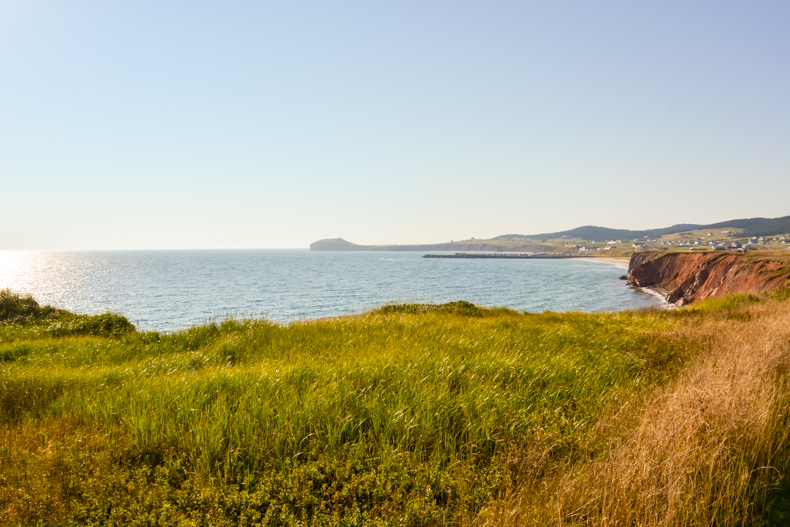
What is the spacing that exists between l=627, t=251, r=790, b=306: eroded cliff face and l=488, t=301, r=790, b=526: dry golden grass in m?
40.9

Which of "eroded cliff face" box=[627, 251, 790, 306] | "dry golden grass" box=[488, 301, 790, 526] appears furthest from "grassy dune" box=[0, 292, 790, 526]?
"eroded cliff face" box=[627, 251, 790, 306]

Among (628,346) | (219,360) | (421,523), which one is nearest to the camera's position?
(421,523)

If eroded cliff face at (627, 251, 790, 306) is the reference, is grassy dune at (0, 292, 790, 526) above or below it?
above

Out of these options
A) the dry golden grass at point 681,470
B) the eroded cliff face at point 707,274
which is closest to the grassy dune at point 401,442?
the dry golden grass at point 681,470

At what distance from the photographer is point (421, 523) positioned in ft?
13.1

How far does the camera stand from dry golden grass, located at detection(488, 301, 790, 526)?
3.90 m

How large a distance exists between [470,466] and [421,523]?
1.05m

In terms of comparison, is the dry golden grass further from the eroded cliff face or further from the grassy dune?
the eroded cliff face

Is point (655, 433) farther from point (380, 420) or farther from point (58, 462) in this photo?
point (58, 462)

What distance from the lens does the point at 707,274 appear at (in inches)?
2485

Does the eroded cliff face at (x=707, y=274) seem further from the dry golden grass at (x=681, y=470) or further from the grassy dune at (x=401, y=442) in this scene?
the grassy dune at (x=401, y=442)

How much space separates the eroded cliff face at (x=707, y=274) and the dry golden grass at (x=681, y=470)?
4090cm

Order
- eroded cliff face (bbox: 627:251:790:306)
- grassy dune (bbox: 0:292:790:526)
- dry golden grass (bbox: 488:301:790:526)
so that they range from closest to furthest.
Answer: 1. dry golden grass (bbox: 488:301:790:526)
2. grassy dune (bbox: 0:292:790:526)
3. eroded cliff face (bbox: 627:251:790:306)

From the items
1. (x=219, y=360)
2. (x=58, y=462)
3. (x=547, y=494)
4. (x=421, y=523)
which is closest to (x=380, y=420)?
(x=421, y=523)
